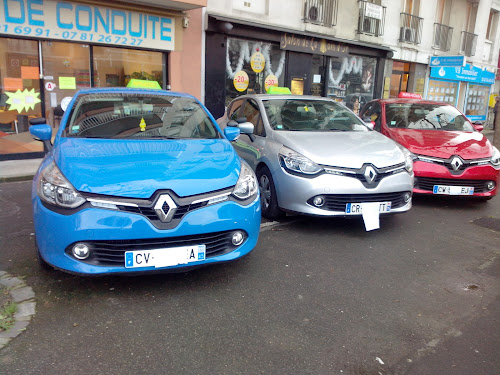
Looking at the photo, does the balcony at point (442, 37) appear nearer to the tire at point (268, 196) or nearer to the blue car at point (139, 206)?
the tire at point (268, 196)

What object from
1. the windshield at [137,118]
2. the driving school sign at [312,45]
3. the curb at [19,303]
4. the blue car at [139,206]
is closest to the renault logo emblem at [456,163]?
the windshield at [137,118]

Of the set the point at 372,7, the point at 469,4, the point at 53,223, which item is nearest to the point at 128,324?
the point at 53,223

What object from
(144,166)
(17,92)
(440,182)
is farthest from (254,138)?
(17,92)

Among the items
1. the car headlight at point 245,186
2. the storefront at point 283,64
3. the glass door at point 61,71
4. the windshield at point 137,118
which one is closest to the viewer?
the car headlight at point 245,186

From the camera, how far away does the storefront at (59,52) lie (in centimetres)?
870

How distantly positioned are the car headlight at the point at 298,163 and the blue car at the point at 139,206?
3.67 ft

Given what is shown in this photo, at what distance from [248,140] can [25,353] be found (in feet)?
13.1

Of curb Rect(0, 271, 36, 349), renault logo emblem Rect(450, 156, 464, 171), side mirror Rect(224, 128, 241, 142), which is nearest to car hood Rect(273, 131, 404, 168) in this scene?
side mirror Rect(224, 128, 241, 142)

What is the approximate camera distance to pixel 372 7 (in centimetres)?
1588

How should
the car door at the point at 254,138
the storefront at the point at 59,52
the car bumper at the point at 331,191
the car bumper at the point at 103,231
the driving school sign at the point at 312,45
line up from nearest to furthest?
the car bumper at the point at 103,231 → the car bumper at the point at 331,191 → the car door at the point at 254,138 → the storefront at the point at 59,52 → the driving school sign at the point at 312,45

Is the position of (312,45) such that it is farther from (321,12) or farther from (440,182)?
(440,182)

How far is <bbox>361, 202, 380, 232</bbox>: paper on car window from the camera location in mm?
4660

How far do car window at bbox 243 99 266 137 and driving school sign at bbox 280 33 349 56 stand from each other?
753cm

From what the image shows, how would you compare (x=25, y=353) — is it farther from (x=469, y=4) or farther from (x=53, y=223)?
(x=469, y=4)
